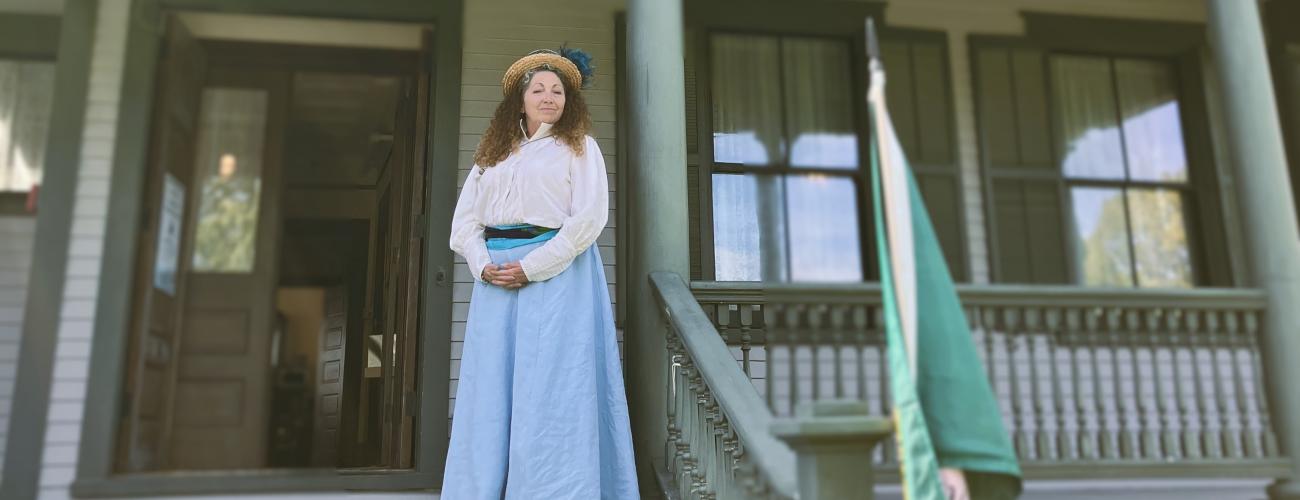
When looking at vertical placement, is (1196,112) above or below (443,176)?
above

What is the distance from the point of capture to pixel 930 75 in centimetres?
573

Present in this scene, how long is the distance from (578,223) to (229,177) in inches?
161

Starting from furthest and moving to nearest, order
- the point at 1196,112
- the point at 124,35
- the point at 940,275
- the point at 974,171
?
the point at 1196,112 → the point at 974,171 → the point at 124,35 → the point at 940,275

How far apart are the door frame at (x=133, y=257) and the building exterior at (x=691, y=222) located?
1cm

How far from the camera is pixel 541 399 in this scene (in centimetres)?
300

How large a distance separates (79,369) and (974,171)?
4632 mm

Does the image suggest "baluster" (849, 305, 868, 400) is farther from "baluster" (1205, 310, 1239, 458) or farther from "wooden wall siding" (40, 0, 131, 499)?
"wooden wall siding" (40, 0, 131, 499)

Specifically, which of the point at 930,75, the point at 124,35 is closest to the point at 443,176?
the point at 124,35

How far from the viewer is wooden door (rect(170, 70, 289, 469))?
5648 mm

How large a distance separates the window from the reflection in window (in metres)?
1.37

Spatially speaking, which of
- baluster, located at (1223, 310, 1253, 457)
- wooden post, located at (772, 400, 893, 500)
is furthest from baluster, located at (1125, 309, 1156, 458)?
wooden post, located at (772, 400, 893, 500)

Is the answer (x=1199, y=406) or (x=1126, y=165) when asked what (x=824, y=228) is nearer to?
(x=1126, y=165)

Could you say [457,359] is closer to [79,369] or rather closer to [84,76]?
[79,369]

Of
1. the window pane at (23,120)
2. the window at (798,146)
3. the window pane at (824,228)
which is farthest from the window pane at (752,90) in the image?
the window pane at (23,120)
